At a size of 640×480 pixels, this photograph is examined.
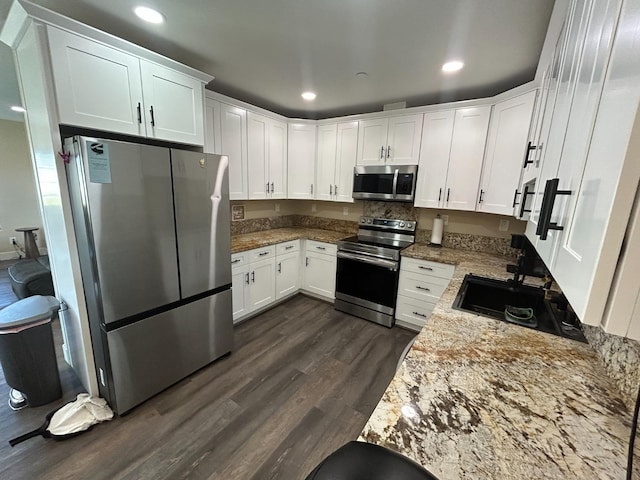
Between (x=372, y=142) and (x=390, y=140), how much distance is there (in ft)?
0.72

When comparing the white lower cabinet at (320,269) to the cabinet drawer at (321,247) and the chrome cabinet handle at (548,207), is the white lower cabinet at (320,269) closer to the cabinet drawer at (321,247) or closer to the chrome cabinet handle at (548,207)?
the cabinet drawer at (321,247)

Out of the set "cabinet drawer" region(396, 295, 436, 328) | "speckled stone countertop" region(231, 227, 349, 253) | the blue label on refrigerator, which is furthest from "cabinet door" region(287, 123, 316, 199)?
the blue label on refrigerator

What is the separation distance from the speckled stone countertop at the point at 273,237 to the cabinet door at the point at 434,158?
1.19 meters

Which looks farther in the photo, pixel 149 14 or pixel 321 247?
pixel 321 247

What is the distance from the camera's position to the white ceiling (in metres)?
1.48

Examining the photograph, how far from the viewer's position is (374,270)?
3.03 m

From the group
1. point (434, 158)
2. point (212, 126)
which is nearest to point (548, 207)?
point (434, 158)

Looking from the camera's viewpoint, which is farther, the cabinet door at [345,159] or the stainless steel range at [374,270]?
the cabinet door at [345,159]

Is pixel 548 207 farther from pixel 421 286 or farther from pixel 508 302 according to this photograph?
pixel 421 286

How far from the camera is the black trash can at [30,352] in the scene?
5.49 ft

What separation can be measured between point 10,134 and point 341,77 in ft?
19.6

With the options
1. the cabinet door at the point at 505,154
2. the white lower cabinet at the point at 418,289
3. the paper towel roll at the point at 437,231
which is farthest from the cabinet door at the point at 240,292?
the cabinet door at the point at 505,154

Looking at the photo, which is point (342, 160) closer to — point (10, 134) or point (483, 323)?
point (483, 323)

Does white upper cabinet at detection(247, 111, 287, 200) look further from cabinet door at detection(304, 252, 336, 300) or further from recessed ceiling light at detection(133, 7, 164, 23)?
recessed ceiling light at detection(133, 7, 164, 23)
